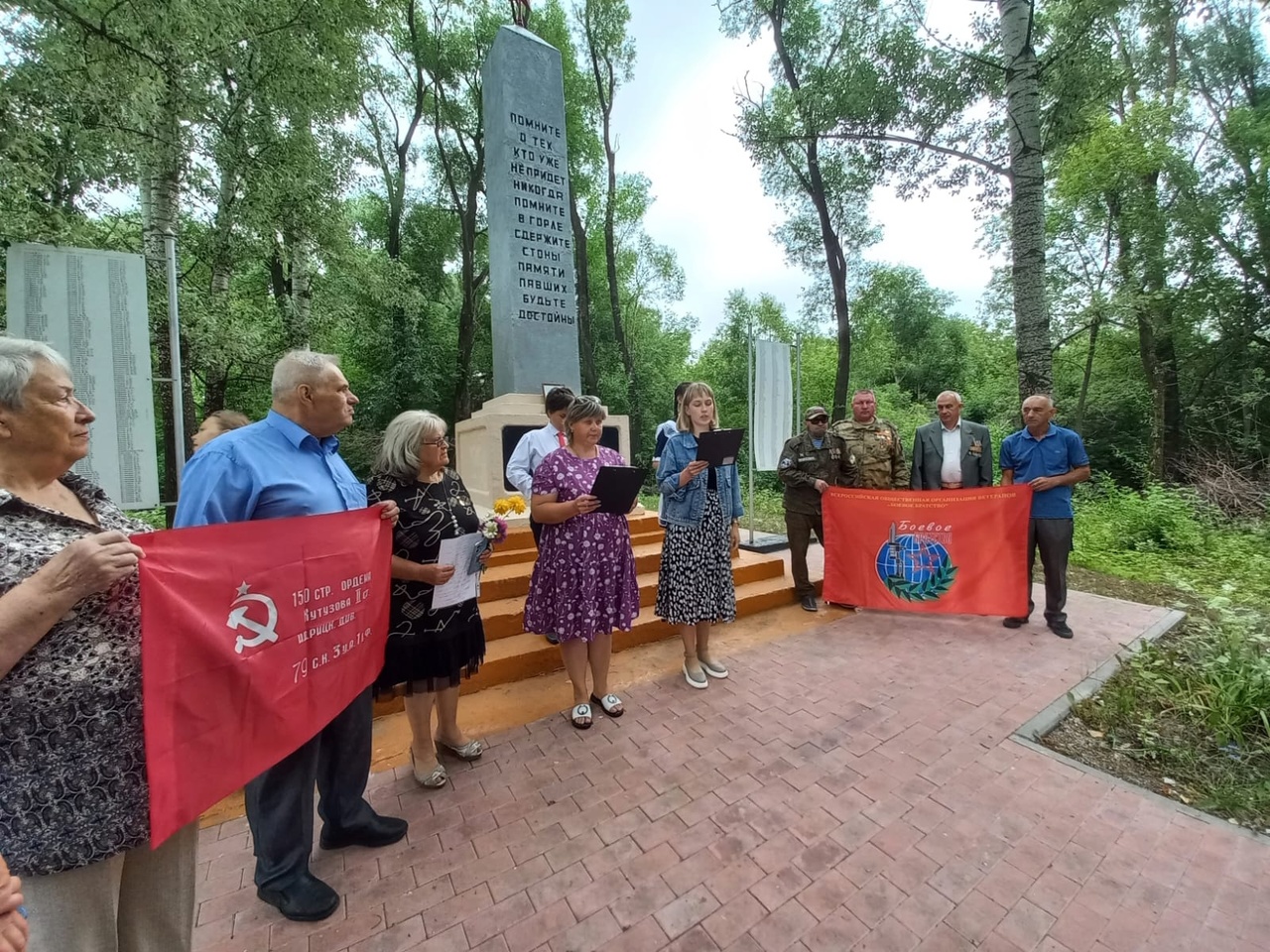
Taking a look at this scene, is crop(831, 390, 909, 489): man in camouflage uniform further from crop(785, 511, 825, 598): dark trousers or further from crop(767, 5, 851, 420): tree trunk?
crop(767, 5, 851, 420): tree trunk

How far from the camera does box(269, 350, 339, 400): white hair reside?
167cm

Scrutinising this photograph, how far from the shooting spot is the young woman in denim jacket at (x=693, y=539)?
10.1ft

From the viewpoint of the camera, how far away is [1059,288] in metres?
11.2

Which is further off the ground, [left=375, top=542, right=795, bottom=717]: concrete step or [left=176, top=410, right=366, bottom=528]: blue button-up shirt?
[left=176, top=410, right=366, bottom=528]: blue button-up shirt

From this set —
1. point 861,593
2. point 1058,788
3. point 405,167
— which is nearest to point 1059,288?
point 861,593

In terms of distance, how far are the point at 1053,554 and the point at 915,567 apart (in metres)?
A: 0.93

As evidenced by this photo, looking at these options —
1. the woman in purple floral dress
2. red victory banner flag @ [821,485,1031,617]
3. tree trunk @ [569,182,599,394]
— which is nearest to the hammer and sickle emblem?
the woman in purple floral dress

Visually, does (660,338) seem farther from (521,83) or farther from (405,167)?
(521,83)

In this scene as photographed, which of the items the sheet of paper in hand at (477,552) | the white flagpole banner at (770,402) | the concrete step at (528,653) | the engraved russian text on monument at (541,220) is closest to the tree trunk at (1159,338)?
the white flagpole banner at (770,402)

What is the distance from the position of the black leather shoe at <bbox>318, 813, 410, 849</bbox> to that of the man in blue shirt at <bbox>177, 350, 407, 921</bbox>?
0.62 ft

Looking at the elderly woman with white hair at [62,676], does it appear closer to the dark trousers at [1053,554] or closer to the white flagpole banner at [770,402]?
the dark trousers at [1053,554]

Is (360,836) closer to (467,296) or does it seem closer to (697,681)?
(697,681)

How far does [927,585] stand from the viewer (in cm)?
418

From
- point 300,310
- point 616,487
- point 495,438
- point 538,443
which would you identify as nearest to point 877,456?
point 538,443
